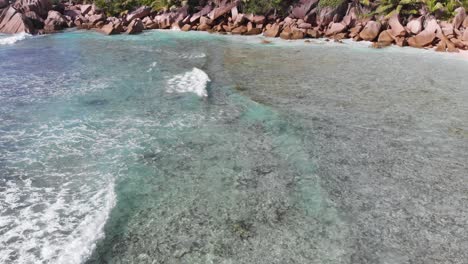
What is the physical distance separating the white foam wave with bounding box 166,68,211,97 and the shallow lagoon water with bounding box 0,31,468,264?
0.13 m

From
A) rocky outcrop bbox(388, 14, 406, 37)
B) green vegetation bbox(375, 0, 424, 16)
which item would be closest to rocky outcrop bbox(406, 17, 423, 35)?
rocky outcrop bbox(388, 14, 406, 37)

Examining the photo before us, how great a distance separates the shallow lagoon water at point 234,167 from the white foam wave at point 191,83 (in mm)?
132

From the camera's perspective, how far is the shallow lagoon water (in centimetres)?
714

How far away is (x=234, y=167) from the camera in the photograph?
10078 mm

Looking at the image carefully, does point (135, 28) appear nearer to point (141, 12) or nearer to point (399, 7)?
point (141, 12)

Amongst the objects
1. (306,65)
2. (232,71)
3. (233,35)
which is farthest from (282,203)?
(233,35)

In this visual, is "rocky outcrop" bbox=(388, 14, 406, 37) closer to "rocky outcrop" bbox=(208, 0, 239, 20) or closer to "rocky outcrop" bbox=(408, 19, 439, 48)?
"rocky outcrop" bbox=(408, 19, 439, 48)

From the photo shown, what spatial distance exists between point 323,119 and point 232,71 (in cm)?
895

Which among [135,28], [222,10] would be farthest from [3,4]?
[222,10]

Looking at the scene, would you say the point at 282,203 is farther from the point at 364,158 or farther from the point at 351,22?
the point at 351,22

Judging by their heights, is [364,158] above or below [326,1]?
below

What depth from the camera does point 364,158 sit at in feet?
34.7

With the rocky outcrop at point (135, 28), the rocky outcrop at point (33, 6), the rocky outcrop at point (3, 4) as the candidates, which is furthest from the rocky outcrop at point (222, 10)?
the rocky outcrop at point (3, 4)

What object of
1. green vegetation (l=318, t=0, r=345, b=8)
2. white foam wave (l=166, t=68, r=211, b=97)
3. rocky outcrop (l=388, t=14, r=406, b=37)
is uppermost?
green vegetation (l=318, t=0, r=345, b=8)
